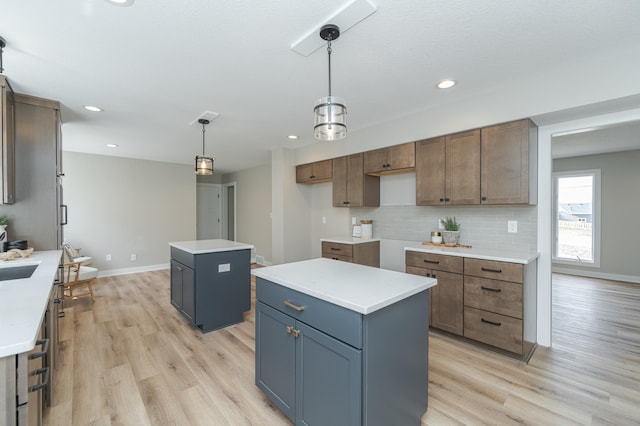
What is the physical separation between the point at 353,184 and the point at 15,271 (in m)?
3.50

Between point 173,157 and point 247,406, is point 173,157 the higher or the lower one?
the higher one

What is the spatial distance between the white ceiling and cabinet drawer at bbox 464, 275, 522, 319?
1.80 meters

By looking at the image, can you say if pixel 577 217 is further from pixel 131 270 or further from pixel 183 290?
pixel 131 270

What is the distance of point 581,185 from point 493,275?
481cm

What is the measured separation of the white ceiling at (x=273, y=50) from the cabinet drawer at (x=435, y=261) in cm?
161

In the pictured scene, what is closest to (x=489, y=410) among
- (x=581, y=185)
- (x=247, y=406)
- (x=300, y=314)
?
(x=300, y=314)

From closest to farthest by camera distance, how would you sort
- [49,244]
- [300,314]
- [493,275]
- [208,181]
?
[300,314], [493,275], [49,244], [208,181]

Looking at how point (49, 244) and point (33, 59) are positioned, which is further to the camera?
point (49, 244)

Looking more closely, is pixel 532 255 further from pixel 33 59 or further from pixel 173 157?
pixel 173 157

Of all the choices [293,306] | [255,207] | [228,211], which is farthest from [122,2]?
[228,211]

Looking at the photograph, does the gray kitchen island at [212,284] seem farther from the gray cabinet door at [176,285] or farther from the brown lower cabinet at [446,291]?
the brown lower cabinet at [446,291]

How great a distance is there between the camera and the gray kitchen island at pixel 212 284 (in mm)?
3006

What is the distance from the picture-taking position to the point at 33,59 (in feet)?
6.89

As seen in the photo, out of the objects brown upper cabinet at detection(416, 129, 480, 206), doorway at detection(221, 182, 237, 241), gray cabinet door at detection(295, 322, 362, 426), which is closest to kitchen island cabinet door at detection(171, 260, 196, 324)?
gray cabinet door at detection(295, 322, 362, 426)
